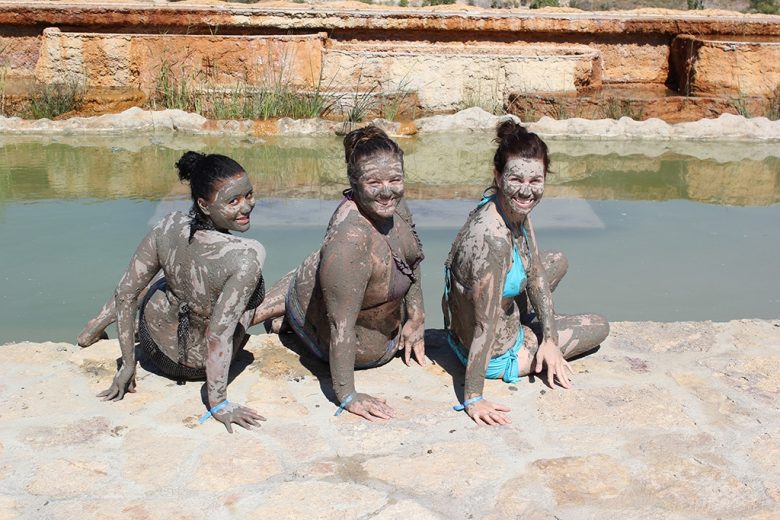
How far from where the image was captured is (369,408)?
3736 mm

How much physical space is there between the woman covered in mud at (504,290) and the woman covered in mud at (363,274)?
25cm

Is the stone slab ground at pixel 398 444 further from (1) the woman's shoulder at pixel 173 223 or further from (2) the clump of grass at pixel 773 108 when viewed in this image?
(2) the clump of grass at pixel 773 108

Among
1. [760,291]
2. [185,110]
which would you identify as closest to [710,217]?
[760,291]

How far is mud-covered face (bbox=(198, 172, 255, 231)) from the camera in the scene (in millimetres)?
3529

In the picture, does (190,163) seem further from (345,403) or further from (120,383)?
(345,403)

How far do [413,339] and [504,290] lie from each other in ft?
1.95

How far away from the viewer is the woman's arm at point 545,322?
408 centimetres

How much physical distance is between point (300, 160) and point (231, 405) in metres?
5.58

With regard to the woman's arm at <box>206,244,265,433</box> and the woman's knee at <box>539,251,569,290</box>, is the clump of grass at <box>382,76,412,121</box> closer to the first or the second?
the woman's knee at <box>539,251,569,290</box>

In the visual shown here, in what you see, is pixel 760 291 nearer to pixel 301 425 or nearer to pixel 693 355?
pixel 693 355

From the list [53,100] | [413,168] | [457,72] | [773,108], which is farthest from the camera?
[457,72]

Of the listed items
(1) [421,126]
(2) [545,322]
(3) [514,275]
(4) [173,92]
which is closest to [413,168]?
(1) [421,126]

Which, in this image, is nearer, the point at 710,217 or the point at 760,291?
the point at 760,291

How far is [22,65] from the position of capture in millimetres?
12312
